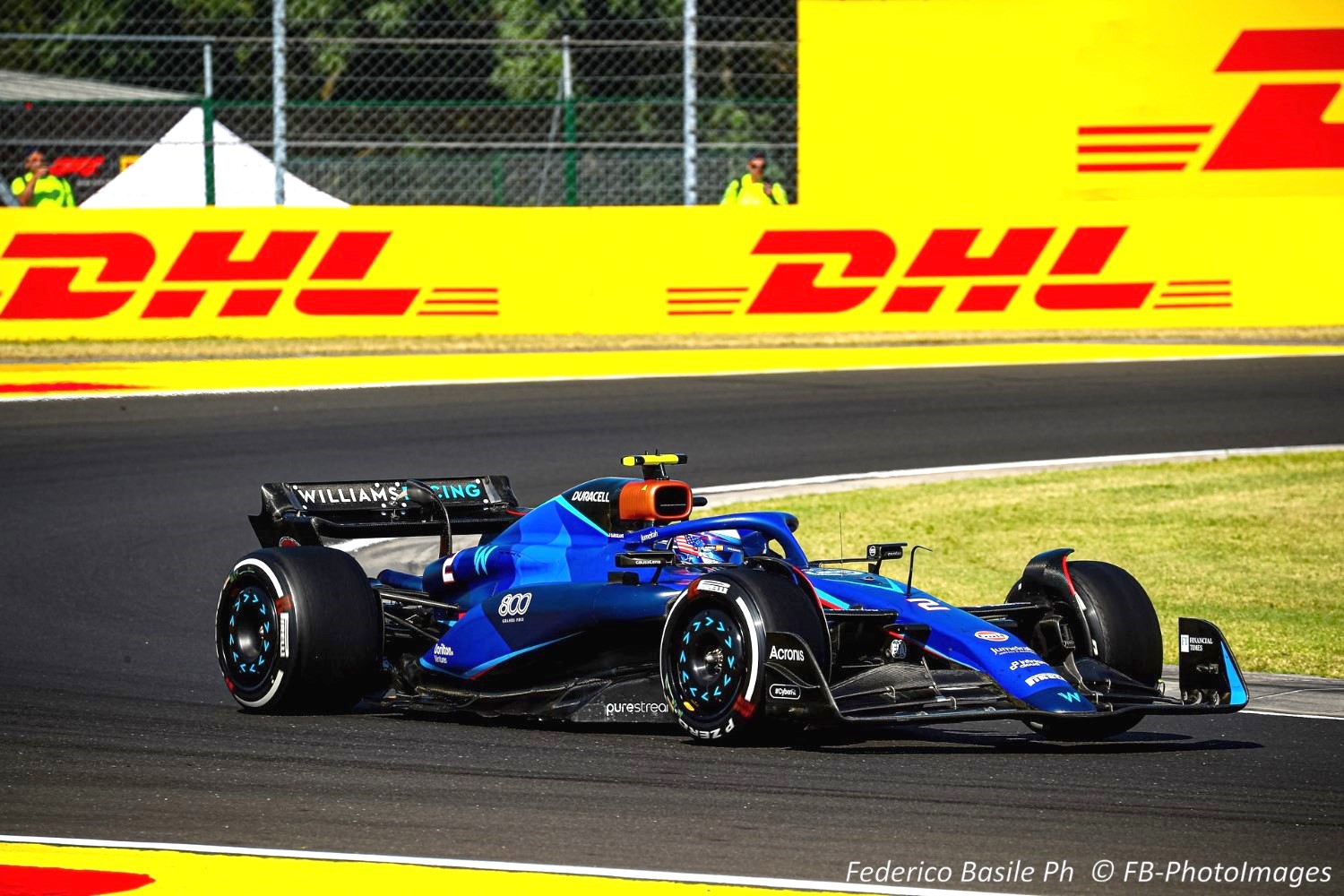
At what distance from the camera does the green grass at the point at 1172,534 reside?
34.0 feet

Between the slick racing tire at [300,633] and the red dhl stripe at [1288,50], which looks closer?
the slick racing tire at [300,633]

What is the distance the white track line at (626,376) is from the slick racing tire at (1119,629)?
11220 mm

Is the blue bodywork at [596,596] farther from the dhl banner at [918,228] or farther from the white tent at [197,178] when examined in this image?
the white tent at [197,178]

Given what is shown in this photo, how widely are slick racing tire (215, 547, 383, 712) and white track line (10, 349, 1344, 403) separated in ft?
32.1

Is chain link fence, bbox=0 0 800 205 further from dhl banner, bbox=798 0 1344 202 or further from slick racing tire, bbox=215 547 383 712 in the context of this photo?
slick racing tire, bbox=215 547 383 712

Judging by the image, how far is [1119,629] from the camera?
790 centimetres

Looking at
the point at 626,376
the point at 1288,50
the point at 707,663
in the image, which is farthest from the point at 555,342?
the point at 707,663

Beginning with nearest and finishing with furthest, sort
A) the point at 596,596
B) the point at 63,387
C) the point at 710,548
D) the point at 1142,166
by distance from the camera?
1. the point at 596,596
2. the point at 710,548
3. the point at 63,387
4. the point at 1142,166

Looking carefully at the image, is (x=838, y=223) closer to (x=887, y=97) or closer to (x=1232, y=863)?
(x=887, y=97)

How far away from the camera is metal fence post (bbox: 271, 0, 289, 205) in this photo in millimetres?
20891

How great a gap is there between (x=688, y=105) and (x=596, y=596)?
543 inches

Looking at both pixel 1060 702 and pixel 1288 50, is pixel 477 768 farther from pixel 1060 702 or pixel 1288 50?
pixel 1288 50

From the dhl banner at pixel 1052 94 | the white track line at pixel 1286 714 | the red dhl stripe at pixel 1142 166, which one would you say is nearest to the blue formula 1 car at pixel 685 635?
the white track line at pixel 1286 714

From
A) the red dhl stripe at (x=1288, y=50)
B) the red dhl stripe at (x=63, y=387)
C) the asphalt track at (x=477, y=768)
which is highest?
the red dhl stripe at (x=1288, y=50)
